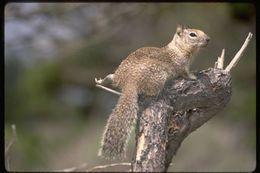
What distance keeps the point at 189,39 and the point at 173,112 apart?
0.42 m

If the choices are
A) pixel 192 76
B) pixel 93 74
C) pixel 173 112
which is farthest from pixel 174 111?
pixel 93 74

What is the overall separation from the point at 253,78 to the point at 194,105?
284 cm

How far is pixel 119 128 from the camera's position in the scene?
145 centimetres

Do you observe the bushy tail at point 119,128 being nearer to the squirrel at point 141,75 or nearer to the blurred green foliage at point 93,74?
the squirrel at point 141,75

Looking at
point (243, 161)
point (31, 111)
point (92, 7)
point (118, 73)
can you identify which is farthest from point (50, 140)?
point (118, 73)

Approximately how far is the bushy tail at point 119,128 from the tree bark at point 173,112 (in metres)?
0.04

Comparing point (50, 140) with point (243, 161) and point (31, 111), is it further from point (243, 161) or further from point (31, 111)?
point (243, 161)

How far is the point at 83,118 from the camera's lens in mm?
5500

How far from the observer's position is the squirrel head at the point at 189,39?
1839mm

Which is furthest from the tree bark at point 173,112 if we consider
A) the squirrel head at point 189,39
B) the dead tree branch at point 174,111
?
the squirrel head at point 189,39

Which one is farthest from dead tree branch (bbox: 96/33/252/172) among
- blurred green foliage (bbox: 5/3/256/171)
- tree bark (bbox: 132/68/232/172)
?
blurred green foliage (bbox: 5/3/256/171)

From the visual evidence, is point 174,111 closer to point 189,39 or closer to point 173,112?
point 173,112

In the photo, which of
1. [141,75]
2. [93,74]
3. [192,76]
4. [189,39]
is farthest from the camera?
[93,74]

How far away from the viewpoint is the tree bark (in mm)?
1372
